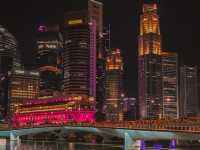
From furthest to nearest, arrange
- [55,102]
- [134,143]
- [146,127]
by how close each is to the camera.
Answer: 1. [55,102]
2. [134,143]
3. [146,127]

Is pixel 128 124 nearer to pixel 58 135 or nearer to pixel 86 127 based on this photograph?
pixel 86 127

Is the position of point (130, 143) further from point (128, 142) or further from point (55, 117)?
point (55, 117)

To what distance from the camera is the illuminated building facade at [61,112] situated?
172 m

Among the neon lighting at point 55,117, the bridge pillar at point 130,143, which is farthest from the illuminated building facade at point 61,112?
the bridge pillar at point 130,143

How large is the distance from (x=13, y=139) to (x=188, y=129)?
78615mm

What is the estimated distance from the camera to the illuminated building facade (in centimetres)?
17175

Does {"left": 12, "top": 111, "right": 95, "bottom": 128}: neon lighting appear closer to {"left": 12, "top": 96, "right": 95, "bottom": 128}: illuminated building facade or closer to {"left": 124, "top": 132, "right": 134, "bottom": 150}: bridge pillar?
{"left": 12, "top": 96, "right": 95, "bottom": 128}: illuminated building facade

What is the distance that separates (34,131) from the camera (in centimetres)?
13938

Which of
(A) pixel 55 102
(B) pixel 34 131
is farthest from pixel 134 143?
(A) pixel 55 102

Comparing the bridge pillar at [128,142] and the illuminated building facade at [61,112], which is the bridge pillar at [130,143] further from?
the illuminated building facade at [61,112]

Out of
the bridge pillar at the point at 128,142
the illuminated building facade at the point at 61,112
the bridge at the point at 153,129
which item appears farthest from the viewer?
the illuminated building facade at the point at 61,112

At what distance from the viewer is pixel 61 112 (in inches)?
7057

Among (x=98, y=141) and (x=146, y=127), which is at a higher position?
(x=146, y=127)

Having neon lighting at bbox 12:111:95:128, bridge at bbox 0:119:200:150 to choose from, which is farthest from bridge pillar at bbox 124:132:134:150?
neon lighting at bbox 12:111:95:128
